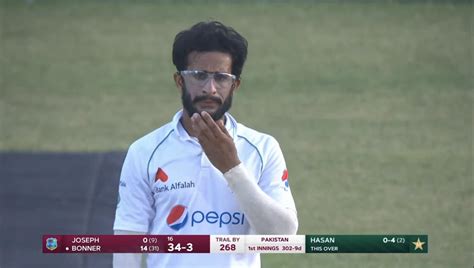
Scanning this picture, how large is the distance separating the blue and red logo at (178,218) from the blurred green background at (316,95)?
161 inches

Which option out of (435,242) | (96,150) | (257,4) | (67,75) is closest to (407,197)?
(435,242)

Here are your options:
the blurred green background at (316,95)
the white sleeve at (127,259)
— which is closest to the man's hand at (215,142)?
the white sleeve at (127,259)

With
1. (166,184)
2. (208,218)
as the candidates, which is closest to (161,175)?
(166,184)

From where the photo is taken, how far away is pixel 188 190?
15.4ft

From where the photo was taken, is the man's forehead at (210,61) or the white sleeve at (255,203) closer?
the white sleeve at (255,203)

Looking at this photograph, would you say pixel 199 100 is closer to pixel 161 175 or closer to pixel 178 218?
pixel 161 175

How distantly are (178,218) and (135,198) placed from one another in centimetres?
21

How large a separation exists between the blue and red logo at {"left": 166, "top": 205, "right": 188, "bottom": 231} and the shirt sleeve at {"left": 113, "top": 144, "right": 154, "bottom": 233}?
0.36ft

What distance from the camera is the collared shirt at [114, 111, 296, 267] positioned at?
4.68m

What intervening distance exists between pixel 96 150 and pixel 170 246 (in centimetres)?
689

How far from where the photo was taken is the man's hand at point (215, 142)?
177 inches

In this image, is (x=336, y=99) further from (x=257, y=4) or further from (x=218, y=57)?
(x=218, y=57)

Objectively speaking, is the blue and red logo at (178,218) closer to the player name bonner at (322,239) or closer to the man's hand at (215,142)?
the man's hand at (215,142)

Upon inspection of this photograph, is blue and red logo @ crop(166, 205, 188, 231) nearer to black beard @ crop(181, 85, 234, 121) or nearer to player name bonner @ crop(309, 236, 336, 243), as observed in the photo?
black beard @ crop(181, 85, 234, 121)
